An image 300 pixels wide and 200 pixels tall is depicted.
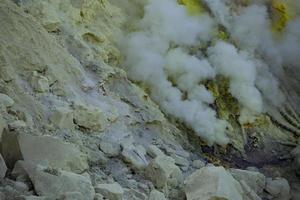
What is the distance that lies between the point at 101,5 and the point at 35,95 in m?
3.22

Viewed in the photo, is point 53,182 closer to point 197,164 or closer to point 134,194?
point 134,194

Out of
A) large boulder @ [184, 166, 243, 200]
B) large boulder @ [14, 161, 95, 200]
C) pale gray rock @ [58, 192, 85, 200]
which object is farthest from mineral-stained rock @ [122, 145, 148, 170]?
pale gray rock @ [58, 192, 85, 200]

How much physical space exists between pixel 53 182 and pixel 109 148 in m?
2.17

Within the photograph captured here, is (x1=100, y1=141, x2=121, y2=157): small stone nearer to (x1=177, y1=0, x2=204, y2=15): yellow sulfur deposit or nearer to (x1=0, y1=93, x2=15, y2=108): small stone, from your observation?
(x1=0, y1=93, x2=15, y2=108): small stone

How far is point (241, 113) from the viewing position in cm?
1070

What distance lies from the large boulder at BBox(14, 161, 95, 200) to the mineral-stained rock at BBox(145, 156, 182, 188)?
1.70 meters

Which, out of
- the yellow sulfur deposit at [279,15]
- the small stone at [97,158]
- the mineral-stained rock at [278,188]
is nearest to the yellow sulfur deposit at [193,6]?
the yellow sulfur deposit at [279,15]

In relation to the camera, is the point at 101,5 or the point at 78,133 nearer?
the point at 78,133

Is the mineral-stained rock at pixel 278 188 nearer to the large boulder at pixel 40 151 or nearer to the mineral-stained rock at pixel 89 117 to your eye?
the mineral-stained rock at pixel 89 117

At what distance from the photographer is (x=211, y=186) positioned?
6.08 metres

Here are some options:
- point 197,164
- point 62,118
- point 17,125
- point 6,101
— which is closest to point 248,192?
point 197,164

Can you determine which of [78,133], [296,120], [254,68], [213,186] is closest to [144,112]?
[78,133]

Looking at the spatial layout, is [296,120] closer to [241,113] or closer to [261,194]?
[241,113]

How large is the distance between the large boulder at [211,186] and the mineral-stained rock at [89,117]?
1.53 metres
